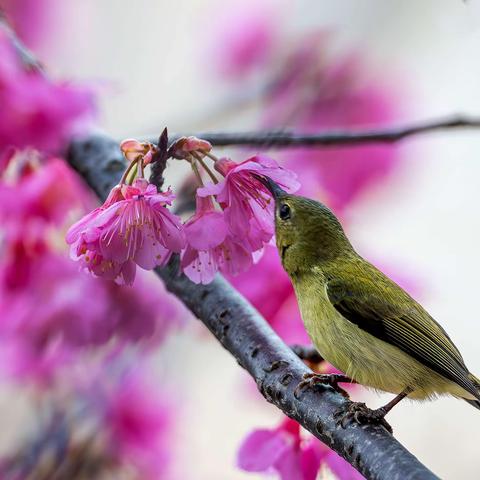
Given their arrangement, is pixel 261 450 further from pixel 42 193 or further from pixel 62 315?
pixel 42 193

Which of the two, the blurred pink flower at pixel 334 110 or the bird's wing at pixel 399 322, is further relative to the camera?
the blurred pink flower at pixel 334 110

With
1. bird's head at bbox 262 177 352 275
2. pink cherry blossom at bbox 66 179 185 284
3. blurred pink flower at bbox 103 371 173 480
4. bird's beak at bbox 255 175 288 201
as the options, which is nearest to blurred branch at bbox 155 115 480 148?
bird's head at bbox 262 177 352 275

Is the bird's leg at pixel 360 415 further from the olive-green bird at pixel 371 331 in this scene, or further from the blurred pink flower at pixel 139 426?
the blurred pink flower at pixel 139 426

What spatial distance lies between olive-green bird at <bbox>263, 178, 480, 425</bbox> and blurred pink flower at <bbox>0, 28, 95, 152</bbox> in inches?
20.5

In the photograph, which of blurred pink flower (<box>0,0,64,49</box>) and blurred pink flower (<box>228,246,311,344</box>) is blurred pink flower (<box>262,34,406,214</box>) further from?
blurred pink flower (<box>0,0,64,49</box>)

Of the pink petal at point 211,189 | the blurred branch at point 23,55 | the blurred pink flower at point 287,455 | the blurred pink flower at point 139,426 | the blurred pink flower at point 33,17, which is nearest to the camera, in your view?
the pink petal at point 211,189

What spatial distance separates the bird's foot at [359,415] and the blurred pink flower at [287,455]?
0.26 metres

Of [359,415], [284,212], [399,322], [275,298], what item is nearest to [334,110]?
[275,298]

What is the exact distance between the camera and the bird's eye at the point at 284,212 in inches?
51.4

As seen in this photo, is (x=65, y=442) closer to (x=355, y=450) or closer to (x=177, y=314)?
(x=177, y=314)

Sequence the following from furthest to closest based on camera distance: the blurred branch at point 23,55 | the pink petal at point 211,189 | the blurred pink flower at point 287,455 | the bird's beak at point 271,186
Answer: the blurred branch at point 23,55
the blurred pink flower at point 287,455
the bird's beak at point 271,186
the pink petal at point 211,189

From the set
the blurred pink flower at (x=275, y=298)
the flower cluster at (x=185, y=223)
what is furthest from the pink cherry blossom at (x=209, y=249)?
the blurred pink flower at (x=275, y=298)

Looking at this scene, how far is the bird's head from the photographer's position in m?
1.34

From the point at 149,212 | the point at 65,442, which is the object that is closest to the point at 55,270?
the point at 65,442
